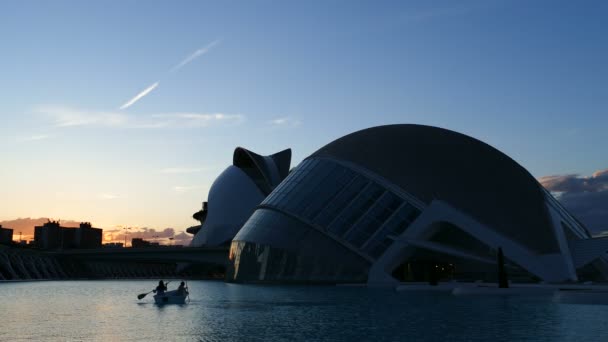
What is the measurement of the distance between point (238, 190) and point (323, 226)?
67.9 meters

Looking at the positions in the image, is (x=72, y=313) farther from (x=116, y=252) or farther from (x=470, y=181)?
(x=116, y=252)

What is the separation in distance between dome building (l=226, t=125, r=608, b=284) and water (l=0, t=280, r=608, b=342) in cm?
1583

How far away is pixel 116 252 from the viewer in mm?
121188

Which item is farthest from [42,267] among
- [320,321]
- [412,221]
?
[320,321]

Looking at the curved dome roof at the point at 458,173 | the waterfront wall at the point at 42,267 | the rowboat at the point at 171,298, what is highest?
the curved dome roof at the point at 458,173

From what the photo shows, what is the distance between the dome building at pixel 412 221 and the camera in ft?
164

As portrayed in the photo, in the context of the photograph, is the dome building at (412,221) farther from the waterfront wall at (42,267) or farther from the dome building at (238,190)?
the dome building at (238,190)

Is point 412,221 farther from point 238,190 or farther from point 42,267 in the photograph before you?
point 42,267

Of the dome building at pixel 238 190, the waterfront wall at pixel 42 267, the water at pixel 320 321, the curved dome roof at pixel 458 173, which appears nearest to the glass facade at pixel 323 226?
the curved dome roof at pixel 458 173

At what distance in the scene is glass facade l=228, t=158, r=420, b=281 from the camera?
52438 millimetres

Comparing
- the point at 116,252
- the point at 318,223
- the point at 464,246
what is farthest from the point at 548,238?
the point at 116,252

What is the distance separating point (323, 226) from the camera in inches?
2157

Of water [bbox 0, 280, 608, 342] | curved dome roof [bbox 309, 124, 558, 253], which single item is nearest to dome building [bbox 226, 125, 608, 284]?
curved dome roof [bbox 309, 124, 558, 253]

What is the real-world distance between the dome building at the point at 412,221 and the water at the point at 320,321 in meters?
15.8
